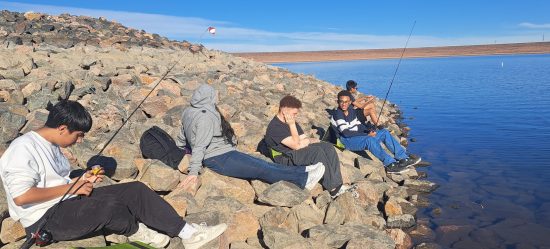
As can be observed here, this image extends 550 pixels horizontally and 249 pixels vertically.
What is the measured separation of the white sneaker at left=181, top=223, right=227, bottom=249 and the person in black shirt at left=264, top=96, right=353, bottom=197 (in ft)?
8.17

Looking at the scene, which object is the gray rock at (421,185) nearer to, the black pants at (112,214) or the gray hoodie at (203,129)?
the gray hoodie at (203,129)

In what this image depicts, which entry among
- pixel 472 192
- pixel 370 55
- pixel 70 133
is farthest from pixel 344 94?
pixel 370 55

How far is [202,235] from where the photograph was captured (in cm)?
503

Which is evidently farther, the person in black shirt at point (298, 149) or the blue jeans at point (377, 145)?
the blue jeans at point (377, 145)

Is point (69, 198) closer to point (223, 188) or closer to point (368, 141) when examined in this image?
point (223, 188)

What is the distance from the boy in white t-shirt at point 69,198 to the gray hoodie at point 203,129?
4.57 feet

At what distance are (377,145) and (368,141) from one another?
0.22 m

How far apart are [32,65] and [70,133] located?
29.7 feet

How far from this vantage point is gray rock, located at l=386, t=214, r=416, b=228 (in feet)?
23.2

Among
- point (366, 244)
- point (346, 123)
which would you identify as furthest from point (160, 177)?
point (346, 123)

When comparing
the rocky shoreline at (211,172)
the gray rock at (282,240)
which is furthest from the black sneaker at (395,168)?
the gray rock at (282,240)

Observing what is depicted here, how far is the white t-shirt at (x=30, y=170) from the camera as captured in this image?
392cm

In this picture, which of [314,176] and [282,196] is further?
[314,176]

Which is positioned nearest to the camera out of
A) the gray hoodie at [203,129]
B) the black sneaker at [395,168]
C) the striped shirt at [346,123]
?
the gray hoodie at [203,129]
